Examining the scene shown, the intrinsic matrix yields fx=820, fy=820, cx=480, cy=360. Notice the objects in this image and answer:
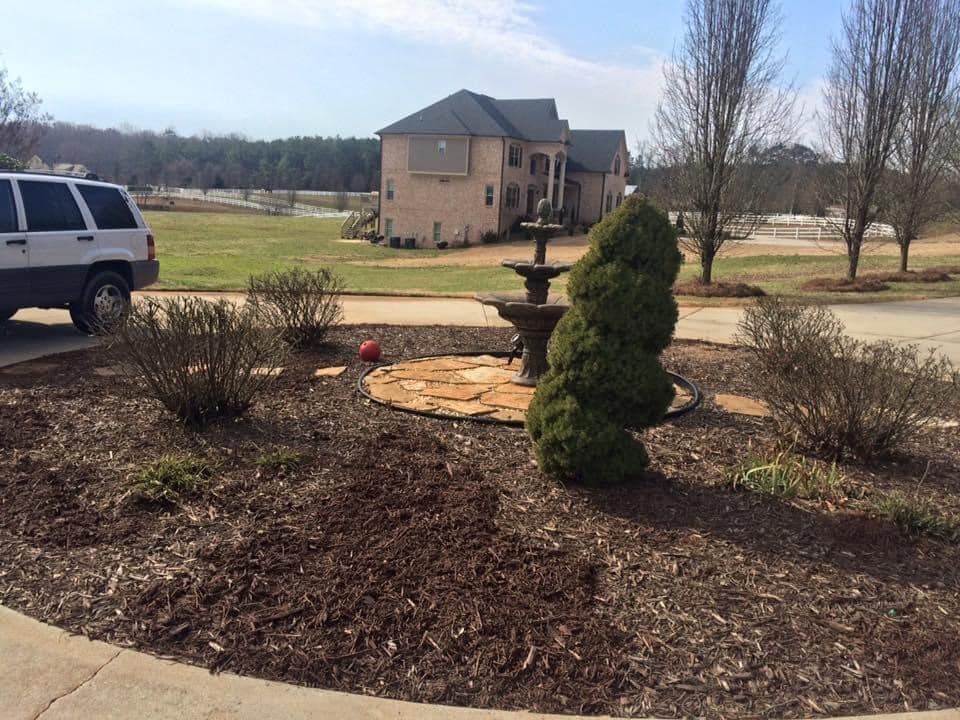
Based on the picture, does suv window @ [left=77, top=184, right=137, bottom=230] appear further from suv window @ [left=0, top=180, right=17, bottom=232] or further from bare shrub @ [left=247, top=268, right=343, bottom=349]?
bare shrub @ [left=247, top=268, right=343, bottom=349]

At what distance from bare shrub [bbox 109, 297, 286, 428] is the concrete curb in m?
2.63

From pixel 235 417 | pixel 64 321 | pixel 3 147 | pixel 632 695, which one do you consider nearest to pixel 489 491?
pixel 632 695

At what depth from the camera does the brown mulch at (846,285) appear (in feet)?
61.4

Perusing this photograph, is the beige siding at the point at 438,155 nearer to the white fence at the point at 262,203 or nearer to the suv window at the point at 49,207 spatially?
the white fence at the point at 262,203

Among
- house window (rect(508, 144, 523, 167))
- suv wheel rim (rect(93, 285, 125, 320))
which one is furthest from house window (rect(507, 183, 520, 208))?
suv wheel rim (rect(93, 285, 125, 320))

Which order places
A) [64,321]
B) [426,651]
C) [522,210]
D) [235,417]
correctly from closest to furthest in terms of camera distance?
[426,651] < [235,417] < [64,321] < [522,210]

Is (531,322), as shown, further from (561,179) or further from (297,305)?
(561,179)

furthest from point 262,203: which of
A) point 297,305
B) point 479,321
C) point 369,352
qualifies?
point 369,352

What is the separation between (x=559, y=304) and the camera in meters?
7.09

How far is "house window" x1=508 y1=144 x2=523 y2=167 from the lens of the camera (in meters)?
48.8

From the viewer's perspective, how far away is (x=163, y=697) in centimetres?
277

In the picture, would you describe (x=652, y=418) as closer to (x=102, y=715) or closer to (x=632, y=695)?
(x=632, y=695)

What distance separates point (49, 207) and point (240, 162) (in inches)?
5053

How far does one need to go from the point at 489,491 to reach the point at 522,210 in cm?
4806
